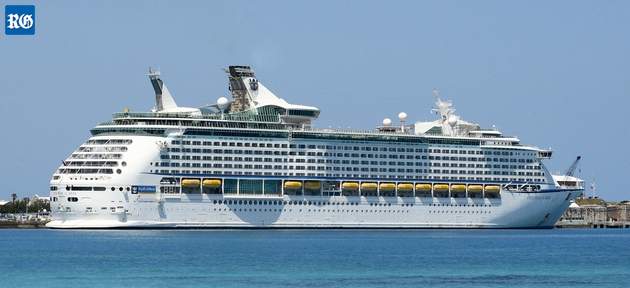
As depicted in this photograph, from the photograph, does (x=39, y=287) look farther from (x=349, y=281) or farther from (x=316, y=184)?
(x=316, y=184)

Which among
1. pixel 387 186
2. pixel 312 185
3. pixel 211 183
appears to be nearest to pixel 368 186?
pixel 387 186

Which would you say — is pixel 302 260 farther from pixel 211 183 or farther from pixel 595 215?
pixel 595 215

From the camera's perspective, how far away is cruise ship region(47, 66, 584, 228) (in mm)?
101562

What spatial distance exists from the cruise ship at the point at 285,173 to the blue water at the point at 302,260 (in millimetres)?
1870

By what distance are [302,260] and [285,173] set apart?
33498 millimetres

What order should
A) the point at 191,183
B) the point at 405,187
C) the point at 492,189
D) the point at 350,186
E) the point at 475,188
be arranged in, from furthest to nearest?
the point at 492,189 < the point at 475,188 < the point at 405,187 < the point at 350,186 < the point at 191,183

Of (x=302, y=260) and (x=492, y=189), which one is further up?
(x=492, y=189)

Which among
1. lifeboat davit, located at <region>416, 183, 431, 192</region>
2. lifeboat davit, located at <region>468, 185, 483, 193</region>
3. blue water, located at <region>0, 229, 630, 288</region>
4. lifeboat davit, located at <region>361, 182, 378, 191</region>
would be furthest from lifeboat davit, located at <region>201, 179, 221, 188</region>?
lifeboat davit, located at <region>468, 185, 483, 193</region>

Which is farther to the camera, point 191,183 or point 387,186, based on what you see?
point 387,186

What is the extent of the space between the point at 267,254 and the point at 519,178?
43.6 meters

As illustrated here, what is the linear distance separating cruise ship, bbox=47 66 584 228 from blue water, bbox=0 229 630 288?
1870 mm

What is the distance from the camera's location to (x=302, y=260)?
76438mm

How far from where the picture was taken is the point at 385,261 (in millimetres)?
76562

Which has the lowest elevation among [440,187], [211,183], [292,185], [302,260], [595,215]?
[302,260]
